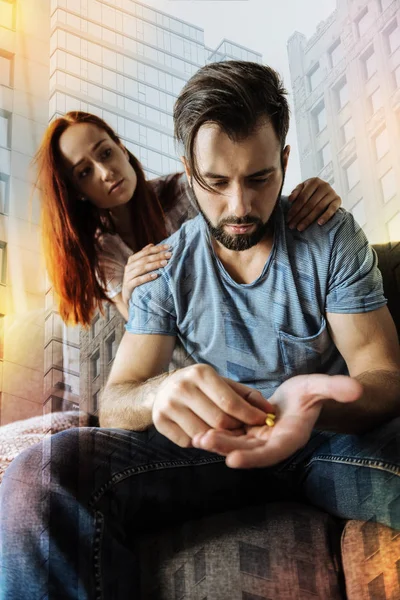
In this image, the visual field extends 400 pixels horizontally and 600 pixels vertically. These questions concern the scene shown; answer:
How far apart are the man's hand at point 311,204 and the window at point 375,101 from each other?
6.1 inches

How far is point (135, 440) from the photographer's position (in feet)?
2.50

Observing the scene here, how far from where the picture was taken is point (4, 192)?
3.67 ft

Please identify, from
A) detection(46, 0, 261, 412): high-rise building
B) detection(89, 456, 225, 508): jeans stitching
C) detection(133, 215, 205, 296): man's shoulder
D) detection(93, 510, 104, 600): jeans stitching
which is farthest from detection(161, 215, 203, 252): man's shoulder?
detection(93, 510, 104, 600): jeans stitching

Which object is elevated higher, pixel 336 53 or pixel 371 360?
pixel 336 53

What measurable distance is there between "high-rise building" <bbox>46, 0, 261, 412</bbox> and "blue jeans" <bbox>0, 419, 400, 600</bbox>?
0.25 meters

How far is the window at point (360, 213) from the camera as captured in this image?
920 mm

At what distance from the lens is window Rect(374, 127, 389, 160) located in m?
0.94

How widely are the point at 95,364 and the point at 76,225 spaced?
233mm

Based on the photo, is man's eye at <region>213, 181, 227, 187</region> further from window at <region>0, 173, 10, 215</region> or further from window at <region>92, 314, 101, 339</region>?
window at <region>0, 173, 10, 215</region>

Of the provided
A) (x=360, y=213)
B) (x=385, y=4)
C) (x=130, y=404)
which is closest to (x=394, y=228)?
(x=360, y=213)

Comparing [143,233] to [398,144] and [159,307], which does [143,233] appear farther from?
[398,144]

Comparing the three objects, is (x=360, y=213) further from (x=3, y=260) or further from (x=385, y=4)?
(x=3, y=260)

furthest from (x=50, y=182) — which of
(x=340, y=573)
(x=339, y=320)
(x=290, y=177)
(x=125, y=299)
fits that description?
(x=340, y=573)

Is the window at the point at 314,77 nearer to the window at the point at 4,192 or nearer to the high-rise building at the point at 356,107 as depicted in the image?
the high-rise building at the point at 356,107
